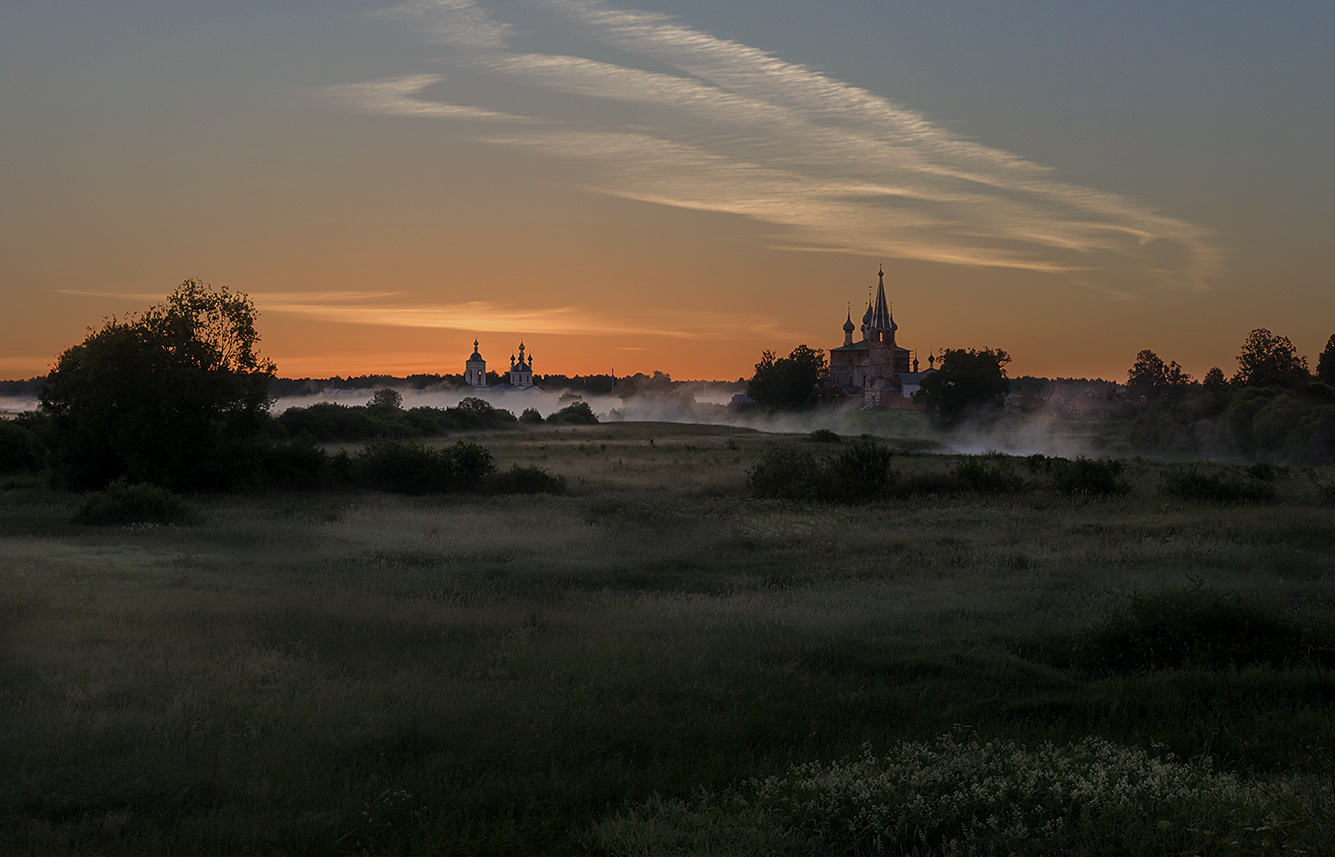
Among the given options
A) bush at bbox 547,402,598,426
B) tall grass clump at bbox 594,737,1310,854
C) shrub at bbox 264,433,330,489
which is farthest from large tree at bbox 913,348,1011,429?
tall grass clump at bbox 594,737,1310,854

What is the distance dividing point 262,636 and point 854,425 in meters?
112

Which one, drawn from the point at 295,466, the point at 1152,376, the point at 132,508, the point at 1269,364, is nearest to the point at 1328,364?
the point at 1269,364

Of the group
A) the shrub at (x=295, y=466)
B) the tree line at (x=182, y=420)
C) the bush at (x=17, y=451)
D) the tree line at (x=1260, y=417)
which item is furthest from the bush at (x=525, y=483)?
the tree line at (x=1260, y=417)

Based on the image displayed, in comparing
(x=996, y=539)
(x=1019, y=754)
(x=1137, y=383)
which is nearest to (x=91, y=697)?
(x=1019, y=754)

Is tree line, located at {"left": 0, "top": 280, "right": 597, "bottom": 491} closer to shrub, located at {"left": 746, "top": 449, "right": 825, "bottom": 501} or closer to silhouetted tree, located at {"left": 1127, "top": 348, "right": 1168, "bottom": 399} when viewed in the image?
shrub, located at {"left": 746, "top": 449, "right": 825, "bottom": 501}

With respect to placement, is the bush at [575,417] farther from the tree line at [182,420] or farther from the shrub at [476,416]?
the tree line at [182,420]

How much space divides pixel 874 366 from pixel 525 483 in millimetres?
139586

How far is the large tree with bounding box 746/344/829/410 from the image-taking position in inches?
5413

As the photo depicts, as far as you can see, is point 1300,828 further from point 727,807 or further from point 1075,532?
point 1075,532

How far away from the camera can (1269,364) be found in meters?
96.8

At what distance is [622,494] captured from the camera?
35.4 m

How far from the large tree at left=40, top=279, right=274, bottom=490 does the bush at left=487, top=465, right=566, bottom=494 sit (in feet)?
30.2

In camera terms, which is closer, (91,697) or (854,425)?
(91,697)

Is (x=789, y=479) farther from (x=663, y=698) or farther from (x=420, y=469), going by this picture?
(x=663, y=698)
